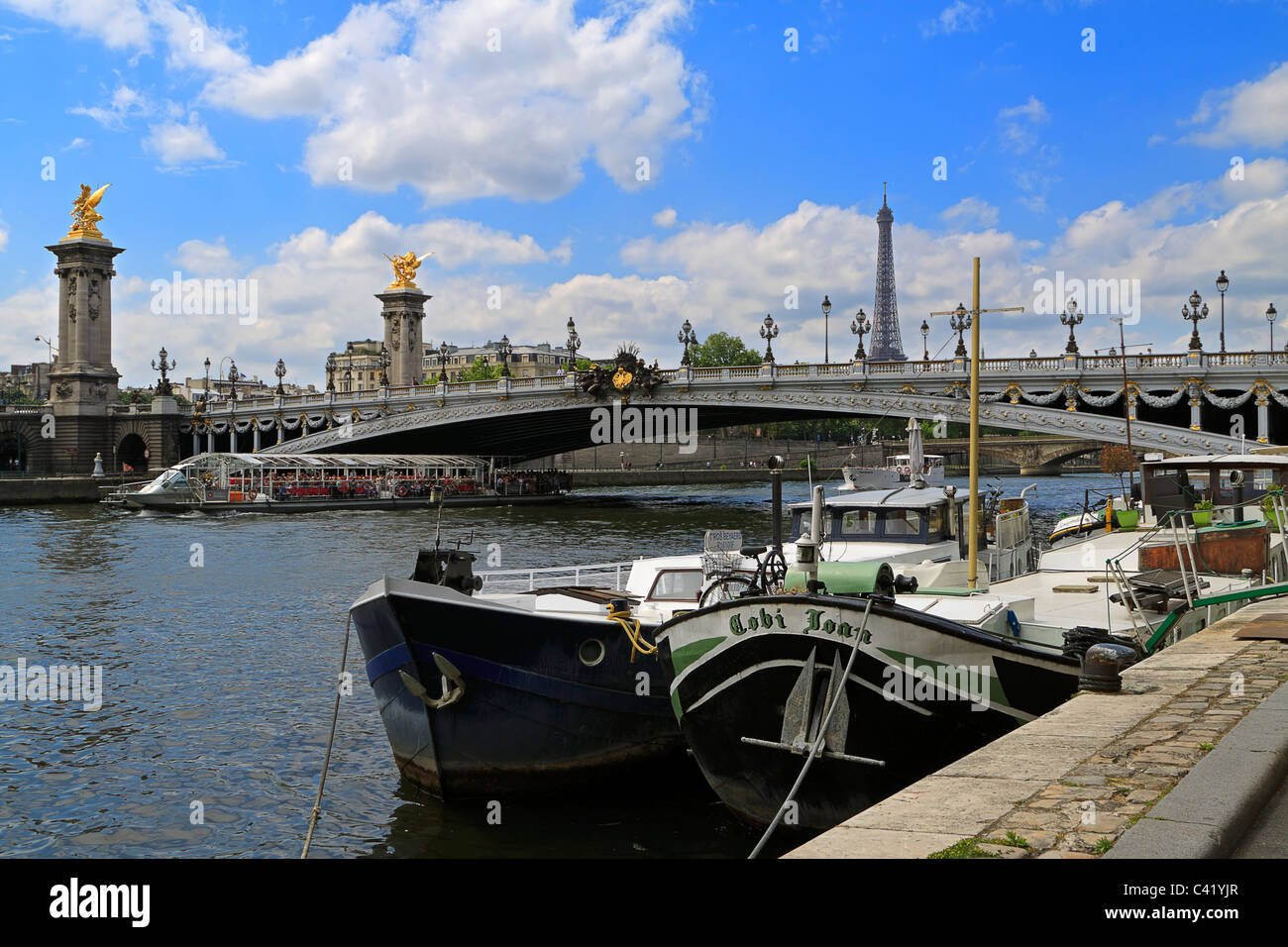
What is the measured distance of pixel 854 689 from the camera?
9.23 metres

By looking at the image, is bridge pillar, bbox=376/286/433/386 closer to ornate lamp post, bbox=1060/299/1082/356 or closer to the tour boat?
the tour boat

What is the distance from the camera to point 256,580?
2948cm

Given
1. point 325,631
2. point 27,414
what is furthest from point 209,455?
point 325,631

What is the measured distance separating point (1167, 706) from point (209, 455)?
5943 centimetres

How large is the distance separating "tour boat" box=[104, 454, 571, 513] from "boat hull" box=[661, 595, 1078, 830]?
43.8 meters

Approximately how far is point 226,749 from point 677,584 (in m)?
5.80

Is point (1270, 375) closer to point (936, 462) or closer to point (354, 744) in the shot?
point (936, 462)

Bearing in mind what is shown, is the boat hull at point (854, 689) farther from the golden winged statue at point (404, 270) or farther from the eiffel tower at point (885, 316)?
the eiffel tower at point (885, 316)

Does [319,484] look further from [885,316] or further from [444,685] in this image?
[885,316]

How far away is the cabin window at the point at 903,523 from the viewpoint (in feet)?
47.7

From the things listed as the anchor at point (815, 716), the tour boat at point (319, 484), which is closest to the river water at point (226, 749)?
the anchor at point (815, 716)

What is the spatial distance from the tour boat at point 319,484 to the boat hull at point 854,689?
43.8 meters

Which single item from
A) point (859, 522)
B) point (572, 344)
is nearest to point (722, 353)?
point (572, 344)

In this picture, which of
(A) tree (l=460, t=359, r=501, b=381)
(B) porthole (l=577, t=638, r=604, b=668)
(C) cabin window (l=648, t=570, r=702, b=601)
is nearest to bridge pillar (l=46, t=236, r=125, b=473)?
(A) tree (l=460, t=359, r=501, b=381)
